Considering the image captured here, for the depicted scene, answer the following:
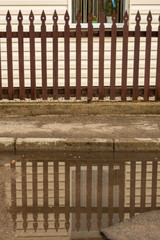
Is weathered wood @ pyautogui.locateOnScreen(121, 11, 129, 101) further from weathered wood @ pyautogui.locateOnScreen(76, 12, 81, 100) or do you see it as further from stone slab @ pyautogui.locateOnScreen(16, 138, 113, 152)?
stone slab @ pyautogui.locateOnScreen(16, 138, 113, 152)

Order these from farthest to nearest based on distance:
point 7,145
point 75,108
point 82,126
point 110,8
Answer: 1. point 110,8
2. point 75,108
3. point 82,126
4. point 7,145

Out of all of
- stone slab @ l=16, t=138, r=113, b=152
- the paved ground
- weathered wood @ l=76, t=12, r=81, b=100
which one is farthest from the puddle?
weathered wood @ l=76, t=12, r=81, b=100

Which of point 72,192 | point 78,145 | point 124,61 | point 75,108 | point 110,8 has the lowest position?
point 72,192

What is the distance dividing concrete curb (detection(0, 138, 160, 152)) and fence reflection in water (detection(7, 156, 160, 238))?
41 centimetres

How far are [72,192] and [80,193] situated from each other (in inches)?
3.5

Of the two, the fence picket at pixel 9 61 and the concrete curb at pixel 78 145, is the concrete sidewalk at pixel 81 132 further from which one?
the fence picket at pixel 9 61

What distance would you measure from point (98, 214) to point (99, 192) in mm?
525

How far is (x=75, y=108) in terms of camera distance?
26.0 feet

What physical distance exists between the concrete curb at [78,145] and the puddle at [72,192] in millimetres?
125

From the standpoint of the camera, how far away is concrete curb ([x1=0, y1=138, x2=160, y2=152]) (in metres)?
6.10

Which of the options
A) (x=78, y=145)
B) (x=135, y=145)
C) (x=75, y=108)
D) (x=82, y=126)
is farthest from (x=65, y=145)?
(x=75, y=108)

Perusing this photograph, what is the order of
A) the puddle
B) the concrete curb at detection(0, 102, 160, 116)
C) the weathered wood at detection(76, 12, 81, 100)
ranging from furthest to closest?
the weathered wood at detection(76, 12, 81, 100)
the concrete curb at detection(0, 102, 160, 116)
the puddle

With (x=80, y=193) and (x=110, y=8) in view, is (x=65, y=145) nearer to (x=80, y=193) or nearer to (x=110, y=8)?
(x=80, y=193)

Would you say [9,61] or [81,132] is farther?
[9,61]
